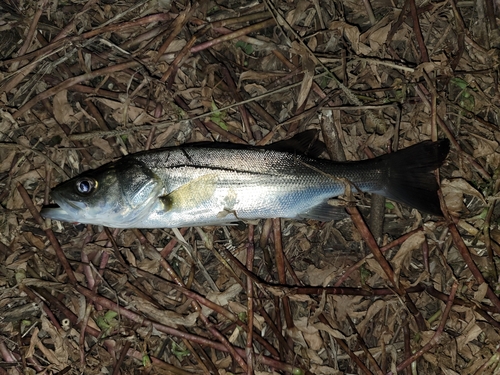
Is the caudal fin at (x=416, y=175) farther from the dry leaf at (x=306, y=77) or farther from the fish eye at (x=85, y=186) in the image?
the fish eye at (x=85, y=186)

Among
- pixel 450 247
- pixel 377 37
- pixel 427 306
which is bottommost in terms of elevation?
pixel 427 306

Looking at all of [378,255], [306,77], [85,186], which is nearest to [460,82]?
[306,77]

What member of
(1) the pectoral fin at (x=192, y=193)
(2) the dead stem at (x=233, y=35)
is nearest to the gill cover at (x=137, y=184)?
(1) the pectoral fin at (x=192, y=193)

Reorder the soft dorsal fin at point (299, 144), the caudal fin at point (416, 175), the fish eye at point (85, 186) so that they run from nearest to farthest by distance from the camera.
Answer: the fish eye at point (85, 186), the caudal fin at point (416, 175), the soft dorsal fin at point (299, 144)

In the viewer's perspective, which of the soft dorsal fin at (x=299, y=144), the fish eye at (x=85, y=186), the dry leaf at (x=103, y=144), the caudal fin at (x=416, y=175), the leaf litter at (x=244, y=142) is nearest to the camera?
the fish eye at (x=85, y=186)

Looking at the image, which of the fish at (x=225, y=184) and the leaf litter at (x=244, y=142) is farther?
the leaf litter at (x=244, y=142)

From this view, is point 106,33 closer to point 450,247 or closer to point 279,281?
point 279,281

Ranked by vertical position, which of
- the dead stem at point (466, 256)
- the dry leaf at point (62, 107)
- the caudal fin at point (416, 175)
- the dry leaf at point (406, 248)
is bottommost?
the dead stem at point (466, 256)

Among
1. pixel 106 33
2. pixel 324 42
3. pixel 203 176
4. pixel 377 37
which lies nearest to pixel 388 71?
pixel 377 37
